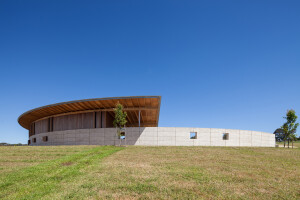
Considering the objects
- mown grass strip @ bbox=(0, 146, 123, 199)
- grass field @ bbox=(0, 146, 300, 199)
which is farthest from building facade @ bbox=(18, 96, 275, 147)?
grass field @ bbox=(0, 146, 300, 199)

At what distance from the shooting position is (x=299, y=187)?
7.66 meters

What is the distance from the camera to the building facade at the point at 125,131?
26281 millimetres

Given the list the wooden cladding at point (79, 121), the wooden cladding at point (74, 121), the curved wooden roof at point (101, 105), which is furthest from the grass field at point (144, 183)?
the wooden cladding at point (74, 121)

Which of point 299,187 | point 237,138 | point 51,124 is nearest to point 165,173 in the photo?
point 299,187

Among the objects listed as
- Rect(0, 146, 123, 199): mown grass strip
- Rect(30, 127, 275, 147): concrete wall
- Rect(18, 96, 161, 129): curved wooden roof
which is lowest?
Rect(30, 127, 275, 147): concrete wall

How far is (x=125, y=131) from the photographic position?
86.1 ft

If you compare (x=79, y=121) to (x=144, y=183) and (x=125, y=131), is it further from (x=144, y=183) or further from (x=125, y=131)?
(x=144, y=183)

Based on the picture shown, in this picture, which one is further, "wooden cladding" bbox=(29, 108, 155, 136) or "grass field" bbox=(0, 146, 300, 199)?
"wooden cladding" bbox=(29, 108, 155, 136)

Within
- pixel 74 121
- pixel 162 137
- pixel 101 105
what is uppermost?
pixel 101 105

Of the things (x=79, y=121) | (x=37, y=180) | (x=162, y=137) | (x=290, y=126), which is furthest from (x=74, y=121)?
(x=290, y=126)

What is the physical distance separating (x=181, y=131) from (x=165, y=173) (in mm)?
17737

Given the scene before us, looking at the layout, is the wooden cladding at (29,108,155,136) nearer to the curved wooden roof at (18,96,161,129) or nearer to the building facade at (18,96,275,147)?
the building facade at (18,96,275,147)

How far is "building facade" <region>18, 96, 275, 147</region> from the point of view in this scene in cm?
2628

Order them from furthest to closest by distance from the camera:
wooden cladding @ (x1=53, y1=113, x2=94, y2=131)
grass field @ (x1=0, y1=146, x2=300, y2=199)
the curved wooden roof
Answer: wooden cladding @ (x1=53, y1=113, x2=94, y2=131) → the curved wooden roof → grass field @ (x1=0, y1=146, x2=300, y2=199)
